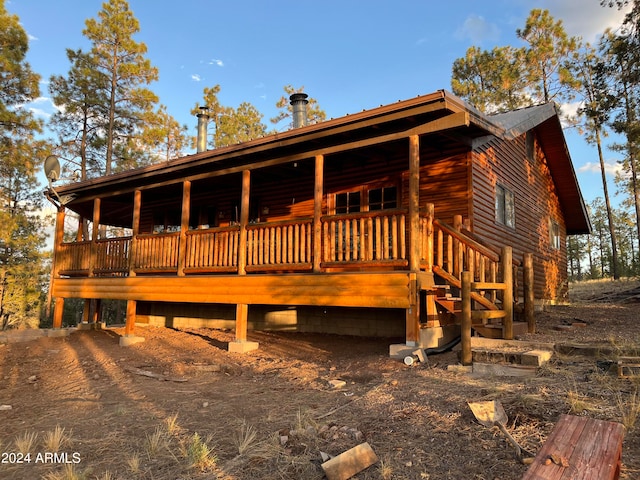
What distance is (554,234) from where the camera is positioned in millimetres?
16109

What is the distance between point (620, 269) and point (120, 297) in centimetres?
2843

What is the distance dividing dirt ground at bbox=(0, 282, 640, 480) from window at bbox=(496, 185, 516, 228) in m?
3.78

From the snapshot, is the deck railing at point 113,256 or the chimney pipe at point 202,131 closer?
the deck railing at point 113,256

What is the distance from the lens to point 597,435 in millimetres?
2355

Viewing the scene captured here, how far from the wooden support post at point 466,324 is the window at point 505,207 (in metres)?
5.22

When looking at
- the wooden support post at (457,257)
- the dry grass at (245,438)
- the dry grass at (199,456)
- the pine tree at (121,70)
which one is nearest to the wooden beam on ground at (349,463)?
the dry grass at (245,438)

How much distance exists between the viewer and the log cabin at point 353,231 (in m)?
7.16

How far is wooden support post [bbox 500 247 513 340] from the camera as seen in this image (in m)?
6.88

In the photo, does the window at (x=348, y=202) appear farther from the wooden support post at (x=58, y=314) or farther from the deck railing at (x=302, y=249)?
the wooden support post at (x=58, y=314)

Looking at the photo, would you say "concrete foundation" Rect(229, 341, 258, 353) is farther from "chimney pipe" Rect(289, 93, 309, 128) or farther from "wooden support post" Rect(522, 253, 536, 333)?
"chimney pipe" Rect(289, 93, 309, 128)

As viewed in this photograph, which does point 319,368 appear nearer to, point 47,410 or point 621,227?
point 47,410

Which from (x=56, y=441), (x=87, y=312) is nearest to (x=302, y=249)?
(x=56, y=441)

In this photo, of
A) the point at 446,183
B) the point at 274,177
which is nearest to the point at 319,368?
the point at 446,183

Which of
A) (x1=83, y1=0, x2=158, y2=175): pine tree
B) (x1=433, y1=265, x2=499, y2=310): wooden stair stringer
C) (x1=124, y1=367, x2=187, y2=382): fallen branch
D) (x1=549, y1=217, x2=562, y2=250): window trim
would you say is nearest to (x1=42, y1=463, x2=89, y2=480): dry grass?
A: (x1=124, y1=367, x2=187, y2=382): fallen branch
